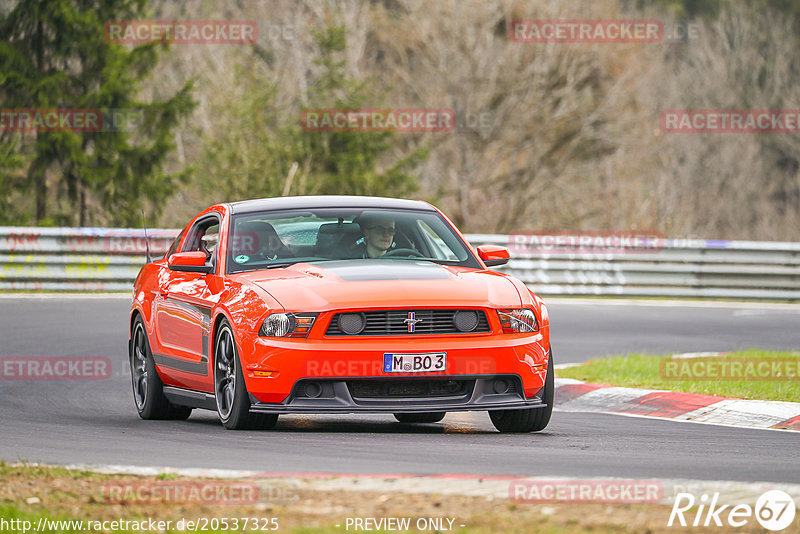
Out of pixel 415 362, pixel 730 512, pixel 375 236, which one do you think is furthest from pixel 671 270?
pixel 730 512

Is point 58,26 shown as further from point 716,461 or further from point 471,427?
point 716,461

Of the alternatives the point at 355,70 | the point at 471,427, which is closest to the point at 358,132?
the point at 355,70

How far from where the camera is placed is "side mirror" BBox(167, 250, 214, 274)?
32.8ft

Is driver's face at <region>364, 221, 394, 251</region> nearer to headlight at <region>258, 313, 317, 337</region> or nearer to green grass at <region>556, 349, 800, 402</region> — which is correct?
headlight at <region>258, 313, 317, 337</region>

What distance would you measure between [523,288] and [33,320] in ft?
33.8

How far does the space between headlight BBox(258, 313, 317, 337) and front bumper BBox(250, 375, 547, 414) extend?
1.02ft

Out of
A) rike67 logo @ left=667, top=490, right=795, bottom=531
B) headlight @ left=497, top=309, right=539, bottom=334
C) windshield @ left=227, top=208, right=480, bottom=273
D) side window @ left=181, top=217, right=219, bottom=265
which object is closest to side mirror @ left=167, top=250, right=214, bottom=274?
windshield @ left=227, top=208, right=480, bottom=273

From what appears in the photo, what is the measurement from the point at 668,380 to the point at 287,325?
5180 millimetres

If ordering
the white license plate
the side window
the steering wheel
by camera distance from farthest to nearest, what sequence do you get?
1. the side window
2. the steering wheel
3. the white license plate

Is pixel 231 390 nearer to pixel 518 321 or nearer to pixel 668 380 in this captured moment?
pixel 518 321

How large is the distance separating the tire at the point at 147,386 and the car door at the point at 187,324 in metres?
0.17

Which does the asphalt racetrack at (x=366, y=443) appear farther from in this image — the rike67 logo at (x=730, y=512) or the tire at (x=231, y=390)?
the rike67 logo at (x=730, y=512)

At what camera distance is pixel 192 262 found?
10.0 metres

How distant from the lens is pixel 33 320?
60.0 ft
